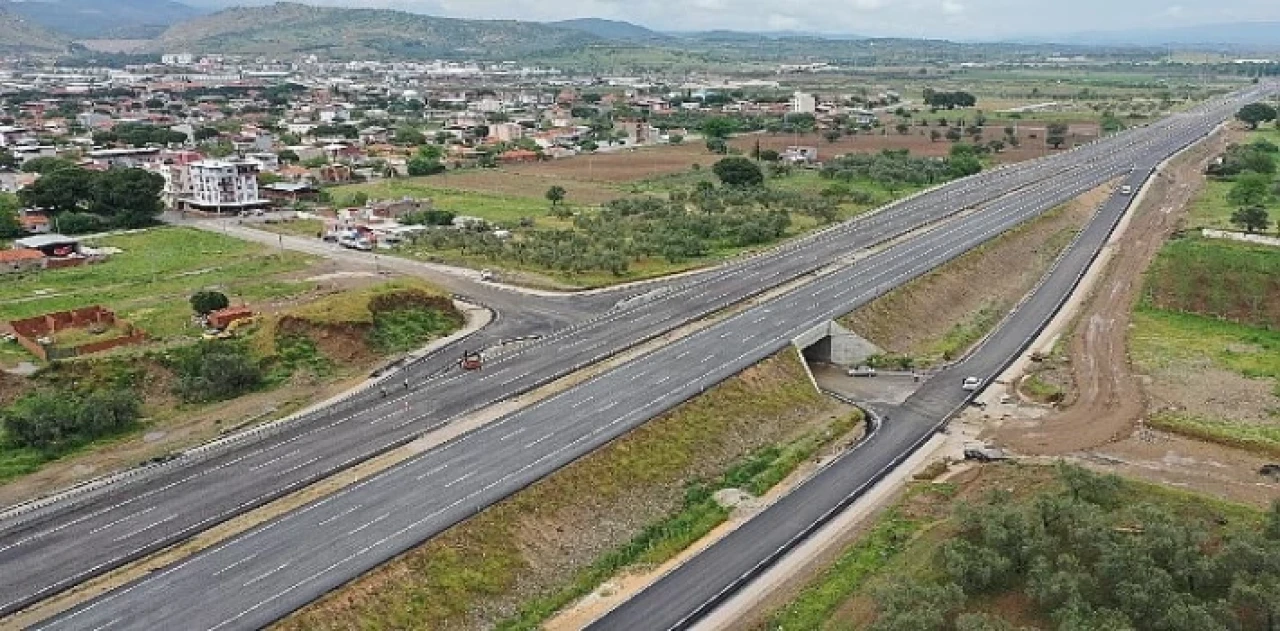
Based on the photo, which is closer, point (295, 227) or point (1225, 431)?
point (1225, 431)

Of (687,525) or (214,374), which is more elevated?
(214,374)

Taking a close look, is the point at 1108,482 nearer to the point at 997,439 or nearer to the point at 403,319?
the point at 997,439

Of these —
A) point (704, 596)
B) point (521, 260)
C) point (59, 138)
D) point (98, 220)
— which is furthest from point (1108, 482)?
point (59, 138)

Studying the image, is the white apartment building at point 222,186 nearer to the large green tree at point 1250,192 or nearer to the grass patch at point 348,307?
the grass patch at point 348,307

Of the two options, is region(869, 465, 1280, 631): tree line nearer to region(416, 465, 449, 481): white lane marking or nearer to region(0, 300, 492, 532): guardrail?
region(416, 465, 449, 481): white lane marking

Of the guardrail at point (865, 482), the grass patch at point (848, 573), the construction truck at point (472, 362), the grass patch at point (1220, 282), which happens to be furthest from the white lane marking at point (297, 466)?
the grass patch at point (1220, 282)

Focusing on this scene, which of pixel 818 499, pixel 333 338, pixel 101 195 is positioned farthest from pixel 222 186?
pixel 818 499

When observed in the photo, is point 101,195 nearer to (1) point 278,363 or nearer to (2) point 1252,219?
(1) point 278,363
